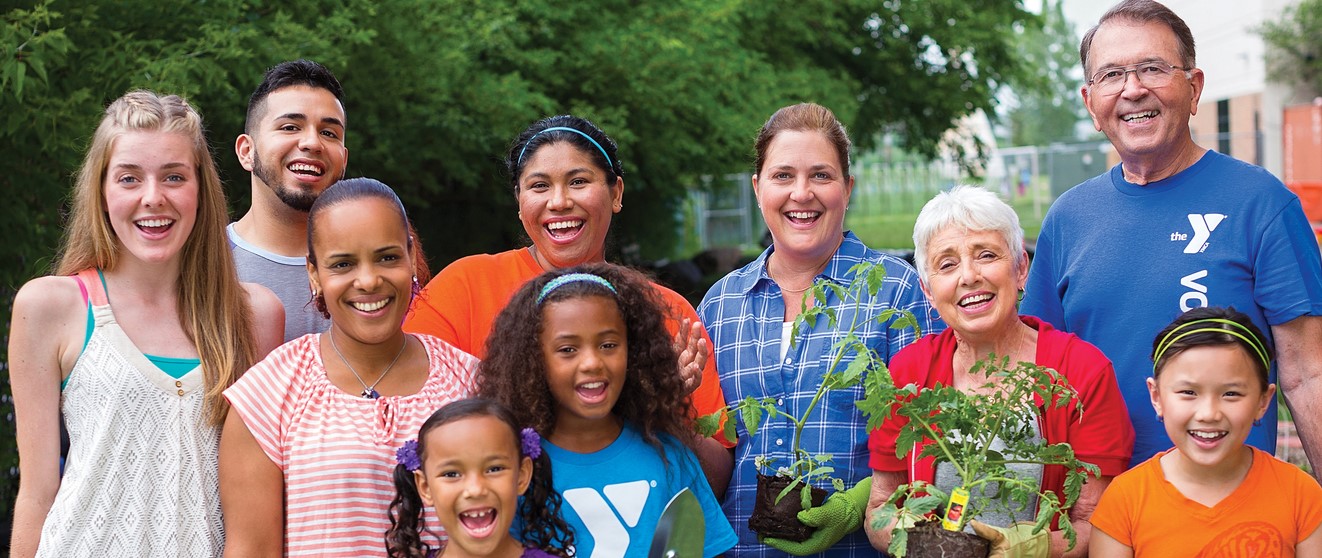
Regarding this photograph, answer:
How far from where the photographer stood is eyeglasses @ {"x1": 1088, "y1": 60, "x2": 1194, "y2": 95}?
3.47 metres

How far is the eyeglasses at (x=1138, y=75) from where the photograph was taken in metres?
3.47

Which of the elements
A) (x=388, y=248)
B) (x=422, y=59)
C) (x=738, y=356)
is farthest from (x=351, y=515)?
(x=422, y=59)

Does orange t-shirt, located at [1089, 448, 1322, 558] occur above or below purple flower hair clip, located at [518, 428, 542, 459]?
below

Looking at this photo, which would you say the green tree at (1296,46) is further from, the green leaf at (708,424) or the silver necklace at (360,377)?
the silver necklace at (360,377)

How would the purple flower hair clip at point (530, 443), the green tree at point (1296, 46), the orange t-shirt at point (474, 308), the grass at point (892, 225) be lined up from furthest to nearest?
1. the grass at point (892, 225)
2. the green tree at point (1296, 46)
3. the orange t-shirt at point (474, 308)
4. the purple flower hair clip at point (530, 443)

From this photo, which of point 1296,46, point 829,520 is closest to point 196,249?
point 829,520

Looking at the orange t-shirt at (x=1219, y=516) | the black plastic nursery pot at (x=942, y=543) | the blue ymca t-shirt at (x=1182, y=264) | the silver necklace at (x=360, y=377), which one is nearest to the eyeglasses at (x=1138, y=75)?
the blue ymca t-shirt at (x=1182, y=264)

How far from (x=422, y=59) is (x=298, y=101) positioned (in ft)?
20.7

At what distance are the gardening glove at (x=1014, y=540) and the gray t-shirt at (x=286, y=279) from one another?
6.55 ft

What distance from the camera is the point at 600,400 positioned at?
295cm

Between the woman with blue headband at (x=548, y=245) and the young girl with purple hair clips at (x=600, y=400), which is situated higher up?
the woman with blue headband at (x=548, y=245)

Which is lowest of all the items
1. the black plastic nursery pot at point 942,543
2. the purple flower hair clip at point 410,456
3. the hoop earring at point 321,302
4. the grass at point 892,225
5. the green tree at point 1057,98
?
the black plastic nursery pot at point 942,543

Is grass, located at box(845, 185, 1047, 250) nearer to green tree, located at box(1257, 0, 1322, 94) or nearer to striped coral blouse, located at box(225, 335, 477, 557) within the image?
green tree, located at box(1257, 0, 1322, 94)

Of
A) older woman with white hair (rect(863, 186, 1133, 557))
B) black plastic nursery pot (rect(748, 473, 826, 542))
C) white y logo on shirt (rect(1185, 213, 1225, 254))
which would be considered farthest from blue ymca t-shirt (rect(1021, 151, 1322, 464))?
black plastic nursery pot (rect(748, 473, 826, 542))
